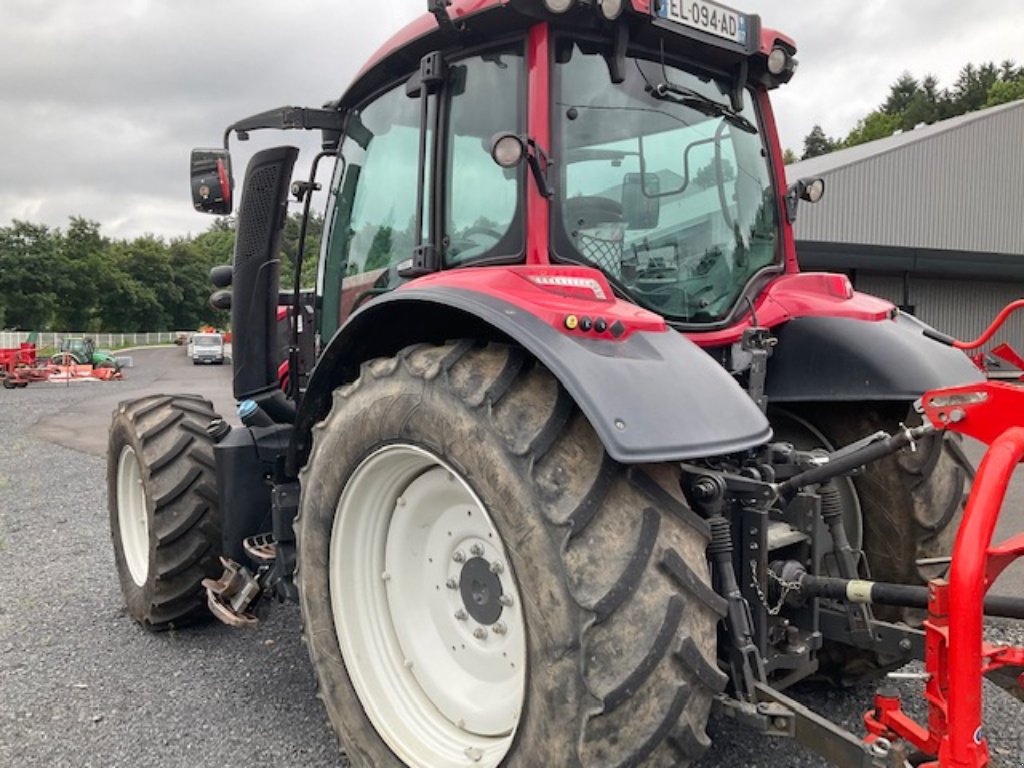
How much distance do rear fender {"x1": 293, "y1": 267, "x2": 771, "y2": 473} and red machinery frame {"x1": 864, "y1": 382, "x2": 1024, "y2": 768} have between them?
0.47 m

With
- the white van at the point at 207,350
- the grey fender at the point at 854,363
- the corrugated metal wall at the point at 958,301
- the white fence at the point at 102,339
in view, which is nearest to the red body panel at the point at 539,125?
the grey fender at the point at 854,363

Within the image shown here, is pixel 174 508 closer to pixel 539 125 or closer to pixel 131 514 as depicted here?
pixel 131 514

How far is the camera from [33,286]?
177ft

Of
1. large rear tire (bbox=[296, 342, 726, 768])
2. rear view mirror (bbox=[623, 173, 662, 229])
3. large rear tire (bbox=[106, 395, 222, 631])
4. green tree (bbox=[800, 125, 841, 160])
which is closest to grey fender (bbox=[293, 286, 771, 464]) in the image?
large rear tire (bbox=[296, 342, 726, 768])

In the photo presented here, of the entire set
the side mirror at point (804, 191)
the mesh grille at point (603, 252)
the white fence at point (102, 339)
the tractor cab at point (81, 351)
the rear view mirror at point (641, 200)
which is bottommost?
the white fence at point (102, 339)

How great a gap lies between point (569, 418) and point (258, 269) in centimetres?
210

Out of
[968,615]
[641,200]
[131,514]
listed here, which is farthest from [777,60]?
[131,514]

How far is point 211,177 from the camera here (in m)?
3.29

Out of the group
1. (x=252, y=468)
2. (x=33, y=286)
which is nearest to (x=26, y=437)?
(x=252, y=468)

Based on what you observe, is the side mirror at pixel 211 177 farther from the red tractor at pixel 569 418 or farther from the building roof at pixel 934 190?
the building roof at pixel 934 190

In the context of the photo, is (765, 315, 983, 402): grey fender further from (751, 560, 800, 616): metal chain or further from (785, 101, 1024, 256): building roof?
(785, 101, 1024, 256): building roof

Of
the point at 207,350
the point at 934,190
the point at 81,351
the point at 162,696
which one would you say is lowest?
the point at 207,350

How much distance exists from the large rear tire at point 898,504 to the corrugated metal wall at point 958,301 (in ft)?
57.4

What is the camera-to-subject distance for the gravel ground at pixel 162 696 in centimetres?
281
